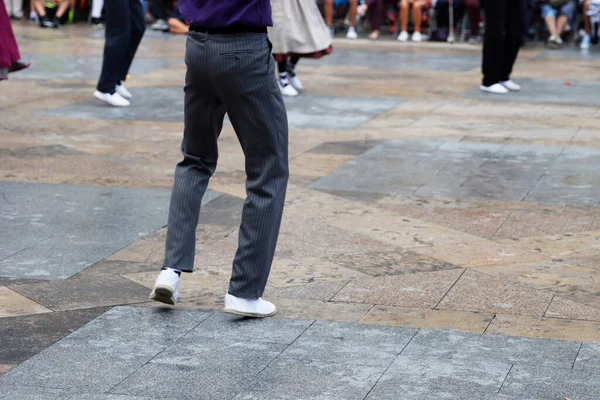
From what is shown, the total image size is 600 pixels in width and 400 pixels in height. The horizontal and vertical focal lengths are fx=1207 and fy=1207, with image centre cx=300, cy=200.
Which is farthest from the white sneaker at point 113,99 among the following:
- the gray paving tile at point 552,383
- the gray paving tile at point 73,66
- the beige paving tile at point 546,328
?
the gray paving tile at point 552,383

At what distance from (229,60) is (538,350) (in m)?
1.59

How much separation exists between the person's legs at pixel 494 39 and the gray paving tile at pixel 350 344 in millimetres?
7878

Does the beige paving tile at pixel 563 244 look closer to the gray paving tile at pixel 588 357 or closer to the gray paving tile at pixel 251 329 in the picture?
the gray paving tile at pixel 588 357

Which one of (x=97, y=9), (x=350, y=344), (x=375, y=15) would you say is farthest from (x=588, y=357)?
(x=375, y=15)

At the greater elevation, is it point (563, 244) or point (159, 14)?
point (563, 244)

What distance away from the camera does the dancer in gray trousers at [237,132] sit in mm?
4625

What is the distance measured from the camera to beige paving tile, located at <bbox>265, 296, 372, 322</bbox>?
483 cm

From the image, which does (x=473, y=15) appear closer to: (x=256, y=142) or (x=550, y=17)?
(x=550, y=17)

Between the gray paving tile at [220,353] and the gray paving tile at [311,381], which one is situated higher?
the gray paving tile at [311,381]

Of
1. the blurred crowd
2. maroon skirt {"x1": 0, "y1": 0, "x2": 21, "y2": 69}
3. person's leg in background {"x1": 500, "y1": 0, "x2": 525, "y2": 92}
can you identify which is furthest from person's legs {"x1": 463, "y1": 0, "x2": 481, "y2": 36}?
maroon skirt {"x1": 0, "y1": 0, "x2": 21, "y2": 69}

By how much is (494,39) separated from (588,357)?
820cm

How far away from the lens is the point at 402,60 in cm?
1598

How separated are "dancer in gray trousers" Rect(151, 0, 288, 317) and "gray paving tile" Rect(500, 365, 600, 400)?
1.14 metres

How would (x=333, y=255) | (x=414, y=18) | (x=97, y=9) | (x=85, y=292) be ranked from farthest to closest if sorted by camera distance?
(x=414, y=18), (x=97, y=9), (x=333, y=255), (x=85, y=292)
